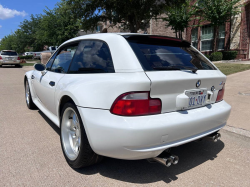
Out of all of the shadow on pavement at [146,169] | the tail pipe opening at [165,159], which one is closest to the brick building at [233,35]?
the shadow on pavement at [146,169]

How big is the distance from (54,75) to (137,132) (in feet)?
6.17

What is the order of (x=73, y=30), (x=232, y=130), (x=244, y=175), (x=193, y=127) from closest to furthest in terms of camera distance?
1. (x=193, y=127)
2. (x=244, y=175)
3. (x=232, y=130)
4. (x=73, y=30)

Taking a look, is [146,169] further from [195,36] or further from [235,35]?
[195,36]

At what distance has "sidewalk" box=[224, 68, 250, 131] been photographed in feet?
13.9

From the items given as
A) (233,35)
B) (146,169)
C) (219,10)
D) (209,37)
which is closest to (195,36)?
(209,37)

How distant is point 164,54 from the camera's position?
2.61 m

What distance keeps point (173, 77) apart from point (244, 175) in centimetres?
143

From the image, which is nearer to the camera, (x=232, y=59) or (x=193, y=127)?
(x=193, y=127)

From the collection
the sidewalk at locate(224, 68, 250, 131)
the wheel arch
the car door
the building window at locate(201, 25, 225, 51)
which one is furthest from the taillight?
the building window at locate(201, 25, 225, 51)

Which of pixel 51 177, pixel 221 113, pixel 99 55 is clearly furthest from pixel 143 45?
pixel 51 177

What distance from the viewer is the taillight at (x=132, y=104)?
6.80 ft

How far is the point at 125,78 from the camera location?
2.12 meters

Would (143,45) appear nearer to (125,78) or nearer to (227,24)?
(125,78)

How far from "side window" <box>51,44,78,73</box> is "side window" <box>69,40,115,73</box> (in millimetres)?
187
